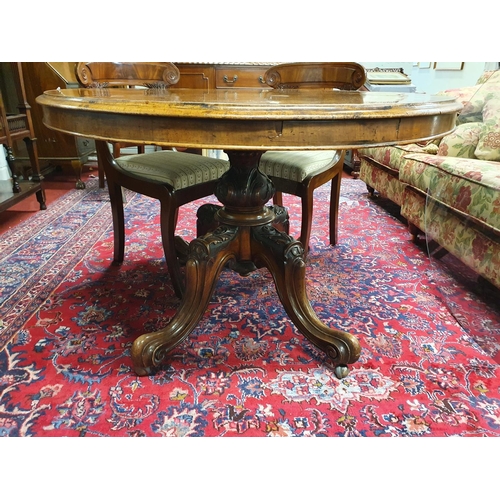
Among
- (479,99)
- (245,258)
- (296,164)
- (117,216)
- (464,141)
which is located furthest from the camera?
(479,99)

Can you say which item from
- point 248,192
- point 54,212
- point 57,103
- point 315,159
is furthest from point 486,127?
point 54,212

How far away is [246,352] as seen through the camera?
1.21 meters

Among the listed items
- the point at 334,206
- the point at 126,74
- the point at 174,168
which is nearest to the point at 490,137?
the point at 334,206

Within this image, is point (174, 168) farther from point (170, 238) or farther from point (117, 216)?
point (117, 216)

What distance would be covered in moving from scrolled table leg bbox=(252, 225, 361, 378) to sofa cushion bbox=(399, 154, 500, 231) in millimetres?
719

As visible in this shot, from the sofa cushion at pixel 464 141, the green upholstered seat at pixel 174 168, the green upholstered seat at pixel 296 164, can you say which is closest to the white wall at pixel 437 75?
the sofa cushion at pixel 464 141

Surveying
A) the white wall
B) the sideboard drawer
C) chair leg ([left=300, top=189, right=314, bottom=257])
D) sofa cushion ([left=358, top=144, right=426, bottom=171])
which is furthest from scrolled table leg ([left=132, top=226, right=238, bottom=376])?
the white wall

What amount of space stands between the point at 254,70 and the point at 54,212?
1.91 metres

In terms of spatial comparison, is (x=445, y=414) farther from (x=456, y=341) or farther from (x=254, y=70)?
(x=254, y=70)

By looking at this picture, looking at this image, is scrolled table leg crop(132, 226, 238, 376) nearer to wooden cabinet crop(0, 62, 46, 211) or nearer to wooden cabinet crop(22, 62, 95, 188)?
wooden cabinet crop(0, 62, 46, 211)

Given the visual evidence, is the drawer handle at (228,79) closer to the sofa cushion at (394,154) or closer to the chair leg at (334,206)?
the sofa cushion at (394,154)

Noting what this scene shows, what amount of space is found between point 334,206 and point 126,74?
3.61 ft

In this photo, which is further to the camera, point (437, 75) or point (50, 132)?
point (437, 75)

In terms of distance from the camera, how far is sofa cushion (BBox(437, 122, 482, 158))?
1.85m
